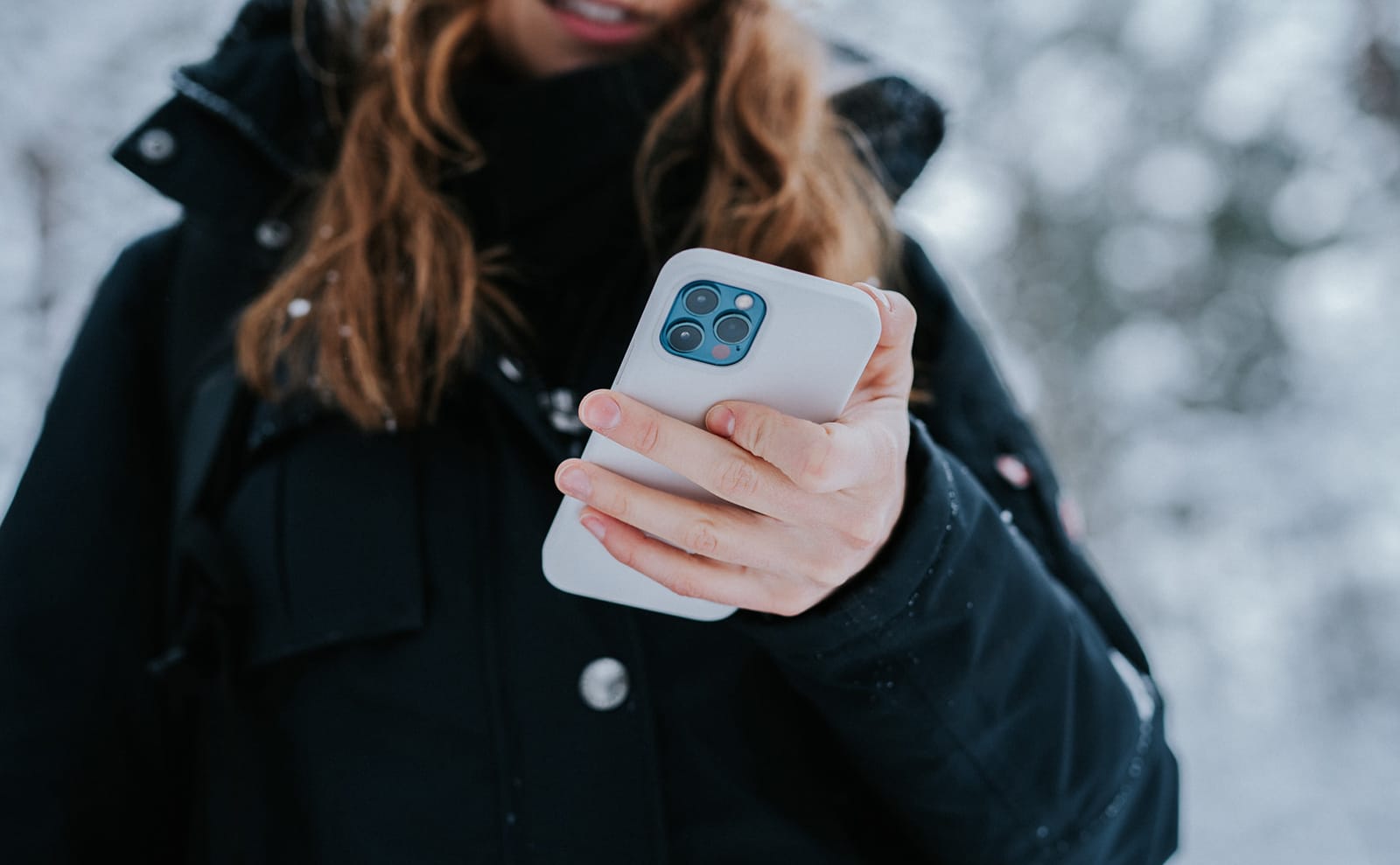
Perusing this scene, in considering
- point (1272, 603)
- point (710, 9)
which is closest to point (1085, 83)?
point (1272, 603)

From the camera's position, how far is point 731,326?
0.54 meters

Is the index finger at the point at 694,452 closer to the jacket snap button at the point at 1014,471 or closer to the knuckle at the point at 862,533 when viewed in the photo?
the knuckle at the point at 862,533

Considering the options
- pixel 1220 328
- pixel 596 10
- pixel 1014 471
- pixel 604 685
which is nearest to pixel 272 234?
pixel 596 10

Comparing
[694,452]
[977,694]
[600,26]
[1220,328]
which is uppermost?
[600,26]

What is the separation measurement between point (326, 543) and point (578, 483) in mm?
442

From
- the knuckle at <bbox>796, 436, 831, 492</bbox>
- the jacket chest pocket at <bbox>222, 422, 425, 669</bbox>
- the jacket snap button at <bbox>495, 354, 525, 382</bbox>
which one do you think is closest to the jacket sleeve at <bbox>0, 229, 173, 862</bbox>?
the jacket chest pocket at <bbox>222, 422, 425, 669</bbox>

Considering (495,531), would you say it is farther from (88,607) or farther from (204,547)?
(88,607)

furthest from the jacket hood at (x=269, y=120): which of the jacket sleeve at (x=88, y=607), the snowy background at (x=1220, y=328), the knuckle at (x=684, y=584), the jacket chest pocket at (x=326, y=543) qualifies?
the snowy background at (x=1220, y=328)

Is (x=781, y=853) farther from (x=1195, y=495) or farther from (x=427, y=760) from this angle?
(x=1195, y=495)

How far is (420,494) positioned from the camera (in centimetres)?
90

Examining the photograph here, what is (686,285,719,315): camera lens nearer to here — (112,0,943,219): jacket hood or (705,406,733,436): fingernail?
(705,406,733,436): fingernail

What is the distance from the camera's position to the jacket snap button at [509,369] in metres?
0.89

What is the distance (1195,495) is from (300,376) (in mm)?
3993

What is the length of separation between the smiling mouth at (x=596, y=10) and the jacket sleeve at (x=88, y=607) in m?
0.59
